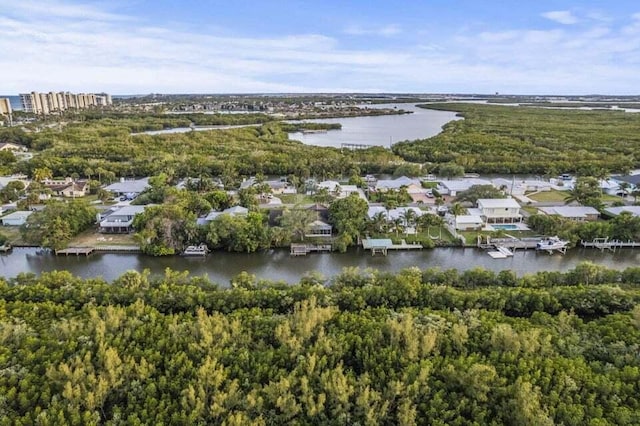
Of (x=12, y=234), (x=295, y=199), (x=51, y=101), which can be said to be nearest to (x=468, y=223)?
(x=295, y=199)

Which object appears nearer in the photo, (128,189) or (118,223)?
(118,223)

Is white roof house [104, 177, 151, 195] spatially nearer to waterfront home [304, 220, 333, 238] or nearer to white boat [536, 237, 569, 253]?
waterfront home [304, 220, 333, 238]

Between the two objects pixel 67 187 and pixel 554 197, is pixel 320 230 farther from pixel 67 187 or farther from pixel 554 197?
pixel 67 187

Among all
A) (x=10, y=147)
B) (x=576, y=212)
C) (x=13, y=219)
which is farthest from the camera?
(x=10, y=147)

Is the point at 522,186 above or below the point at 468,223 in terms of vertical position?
above

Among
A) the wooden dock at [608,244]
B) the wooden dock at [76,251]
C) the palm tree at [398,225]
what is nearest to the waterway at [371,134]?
the palm tree at [398,225]
